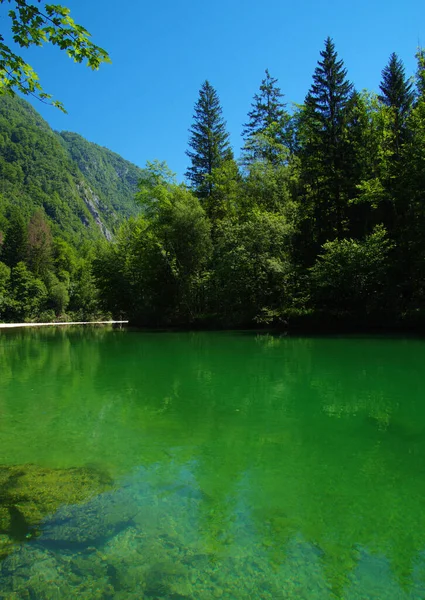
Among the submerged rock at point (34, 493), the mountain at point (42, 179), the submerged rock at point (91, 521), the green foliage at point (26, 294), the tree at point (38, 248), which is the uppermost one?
the mountain at point (42, 179)

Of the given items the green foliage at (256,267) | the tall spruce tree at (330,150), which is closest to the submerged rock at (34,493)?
the green foliage at (256,267)

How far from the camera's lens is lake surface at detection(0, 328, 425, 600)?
8.99 ft

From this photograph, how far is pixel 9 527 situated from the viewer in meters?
3.43

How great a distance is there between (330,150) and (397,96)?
24.7 ft

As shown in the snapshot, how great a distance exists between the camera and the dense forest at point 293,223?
24.4 m

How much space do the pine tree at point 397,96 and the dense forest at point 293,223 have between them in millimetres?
119

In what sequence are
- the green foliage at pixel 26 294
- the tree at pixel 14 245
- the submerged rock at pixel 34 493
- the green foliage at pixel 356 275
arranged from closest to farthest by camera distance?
the submerged rock at pixel 34 493, the green foliage at pixel 356 275, the green foliage at pixel 26 294, the tree at pixel 14 245

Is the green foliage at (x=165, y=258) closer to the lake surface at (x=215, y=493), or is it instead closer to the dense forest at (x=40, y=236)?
the dense forest at (x=40, y=236)

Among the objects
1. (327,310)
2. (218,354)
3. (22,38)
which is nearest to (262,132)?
(327,310)

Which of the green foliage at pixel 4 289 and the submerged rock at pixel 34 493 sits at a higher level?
the green foliage at pixel 4 289

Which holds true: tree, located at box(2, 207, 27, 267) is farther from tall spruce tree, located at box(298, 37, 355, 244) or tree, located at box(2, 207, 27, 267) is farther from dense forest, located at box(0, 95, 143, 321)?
tall spruce tree, located at box(298, 37, 355, 244)

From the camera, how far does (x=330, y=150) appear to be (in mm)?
29672

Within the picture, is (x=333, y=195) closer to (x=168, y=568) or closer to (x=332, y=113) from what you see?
(x=332, y=113)

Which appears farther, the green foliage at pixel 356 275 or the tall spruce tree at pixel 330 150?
the tall spruce tree at pixel 330 150
